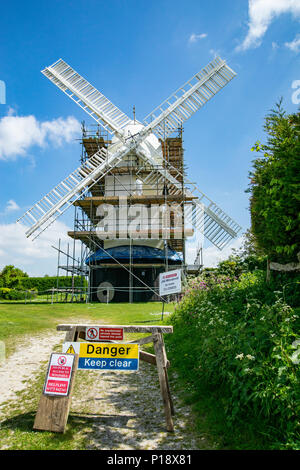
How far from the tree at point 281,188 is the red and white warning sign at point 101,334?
323 centimetres

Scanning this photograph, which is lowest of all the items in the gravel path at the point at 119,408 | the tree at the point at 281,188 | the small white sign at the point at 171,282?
the gravel path at the point at 119,408

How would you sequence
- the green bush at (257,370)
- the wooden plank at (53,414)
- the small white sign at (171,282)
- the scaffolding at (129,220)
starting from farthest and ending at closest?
the scaffolding at (129,220), the small white sign at (171,282), the wooden plank at (53,414), the green bush at (257,370)

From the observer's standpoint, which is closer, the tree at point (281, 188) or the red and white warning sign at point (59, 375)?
the red and white warning sign at point (59, 375)

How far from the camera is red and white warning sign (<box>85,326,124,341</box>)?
14.2ft

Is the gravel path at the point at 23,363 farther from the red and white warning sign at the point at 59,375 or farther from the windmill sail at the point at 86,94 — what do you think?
the windmill sail at the point at 86,94

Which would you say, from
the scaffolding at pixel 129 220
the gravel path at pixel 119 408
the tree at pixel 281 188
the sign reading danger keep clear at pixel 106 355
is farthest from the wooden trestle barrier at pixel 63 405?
the scaffolding at pixel 129 220

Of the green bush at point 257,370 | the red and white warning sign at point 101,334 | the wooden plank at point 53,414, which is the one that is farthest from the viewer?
the red and white warning sign at point 101,334

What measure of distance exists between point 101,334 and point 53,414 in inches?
42.9

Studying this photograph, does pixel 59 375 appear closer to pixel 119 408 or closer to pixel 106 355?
pixel 106 355

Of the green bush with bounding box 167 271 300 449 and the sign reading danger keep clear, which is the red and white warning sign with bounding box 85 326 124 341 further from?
the green bush with bounding box 167 271 300 449

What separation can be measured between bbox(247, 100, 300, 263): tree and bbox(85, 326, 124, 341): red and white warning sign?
3.23 meters

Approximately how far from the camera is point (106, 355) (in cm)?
416

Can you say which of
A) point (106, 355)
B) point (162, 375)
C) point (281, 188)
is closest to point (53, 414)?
point (106, 355)

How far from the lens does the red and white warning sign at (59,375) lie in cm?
396
